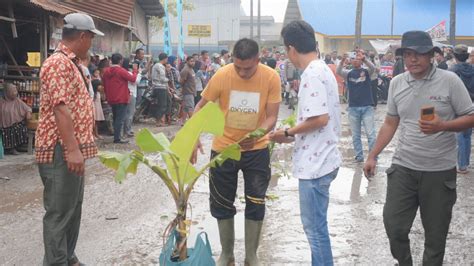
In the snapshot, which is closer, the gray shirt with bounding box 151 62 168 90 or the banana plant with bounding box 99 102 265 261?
the banana plant with bounding box 99 102 265 261

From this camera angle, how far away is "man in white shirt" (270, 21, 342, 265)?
387cm

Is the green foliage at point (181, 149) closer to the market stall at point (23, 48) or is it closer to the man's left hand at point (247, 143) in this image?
the man's left hand at point (247, 143)

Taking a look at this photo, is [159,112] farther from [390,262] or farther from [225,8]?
[225,8]

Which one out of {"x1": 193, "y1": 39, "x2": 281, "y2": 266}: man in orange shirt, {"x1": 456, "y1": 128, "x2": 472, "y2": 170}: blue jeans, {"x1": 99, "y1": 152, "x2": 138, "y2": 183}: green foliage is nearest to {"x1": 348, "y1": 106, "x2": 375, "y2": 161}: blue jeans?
{"x1": 456, "y1": 128, "x2": 472, "y2": 170}: blue jeans

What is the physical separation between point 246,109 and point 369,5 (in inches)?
1755

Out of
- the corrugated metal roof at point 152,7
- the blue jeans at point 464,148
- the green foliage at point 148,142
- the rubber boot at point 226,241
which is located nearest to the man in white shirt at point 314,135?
the green foliage at point 148,142

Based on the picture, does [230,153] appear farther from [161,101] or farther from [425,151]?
[161,101]

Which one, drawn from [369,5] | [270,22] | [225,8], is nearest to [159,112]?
[369,5]

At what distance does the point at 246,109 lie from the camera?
471cm

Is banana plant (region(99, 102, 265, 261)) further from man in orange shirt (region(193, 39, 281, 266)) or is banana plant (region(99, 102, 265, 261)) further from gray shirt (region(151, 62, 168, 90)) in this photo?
gray shirt (region(151, 62, 168, 90))

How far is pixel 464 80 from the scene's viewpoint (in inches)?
340

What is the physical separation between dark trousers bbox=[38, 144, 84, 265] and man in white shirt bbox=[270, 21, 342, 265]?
1.63 meters

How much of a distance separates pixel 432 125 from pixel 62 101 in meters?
2.48

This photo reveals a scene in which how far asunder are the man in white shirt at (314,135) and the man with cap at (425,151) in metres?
0.56
